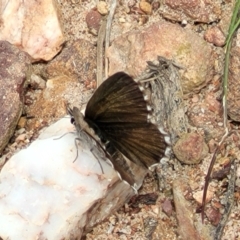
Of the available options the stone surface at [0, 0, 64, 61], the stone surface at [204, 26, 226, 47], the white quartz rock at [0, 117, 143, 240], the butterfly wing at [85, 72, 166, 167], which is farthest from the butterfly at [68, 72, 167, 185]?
the stone surface at [204, 26, 226, 47]

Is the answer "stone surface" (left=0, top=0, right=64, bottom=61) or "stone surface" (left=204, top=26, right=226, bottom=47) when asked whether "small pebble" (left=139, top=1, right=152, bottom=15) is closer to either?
"stone surface" (left=204, top=26, right=226, bottom=47)

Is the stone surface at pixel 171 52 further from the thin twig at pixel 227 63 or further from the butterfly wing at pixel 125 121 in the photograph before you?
the butterfly wing at pixel 125 121

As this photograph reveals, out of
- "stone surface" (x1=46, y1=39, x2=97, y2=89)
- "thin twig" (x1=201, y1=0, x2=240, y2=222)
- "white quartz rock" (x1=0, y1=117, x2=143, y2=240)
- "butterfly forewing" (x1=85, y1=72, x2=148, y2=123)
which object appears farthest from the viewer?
"stone surface" (x1=46, y1=39, x2=97, y2=89)

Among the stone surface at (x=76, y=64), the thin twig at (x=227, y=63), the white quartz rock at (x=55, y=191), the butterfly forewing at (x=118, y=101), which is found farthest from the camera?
the stone surface at (x=76, y=64)

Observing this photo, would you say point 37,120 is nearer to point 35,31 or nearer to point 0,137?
point 0,137

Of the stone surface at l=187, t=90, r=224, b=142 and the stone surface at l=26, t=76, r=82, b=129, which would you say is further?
the stone surface at l=26, t=76, r=82, b=129

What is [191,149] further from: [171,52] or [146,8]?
[146,8]

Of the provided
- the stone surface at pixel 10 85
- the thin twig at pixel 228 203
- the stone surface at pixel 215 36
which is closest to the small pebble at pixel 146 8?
the stone surface at pixel 215 36
